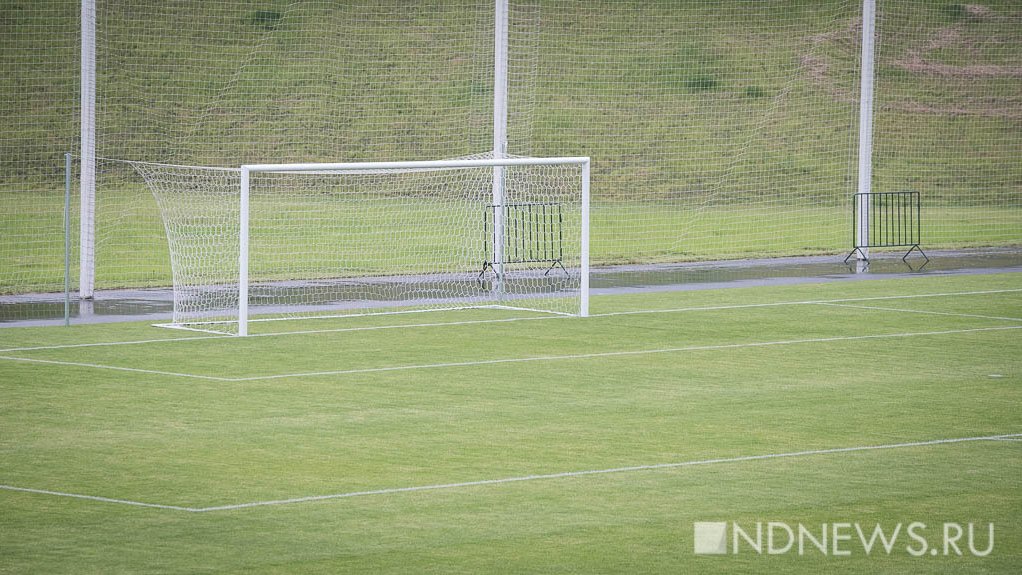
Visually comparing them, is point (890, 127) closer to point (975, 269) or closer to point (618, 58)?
point (618, 58)

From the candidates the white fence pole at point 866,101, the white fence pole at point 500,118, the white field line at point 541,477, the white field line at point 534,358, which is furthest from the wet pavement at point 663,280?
the white field line at point 541,477

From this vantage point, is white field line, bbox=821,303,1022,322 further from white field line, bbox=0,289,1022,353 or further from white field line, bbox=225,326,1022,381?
white field line, bbox=225,326,1022,381

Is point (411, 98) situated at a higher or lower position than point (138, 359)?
higher

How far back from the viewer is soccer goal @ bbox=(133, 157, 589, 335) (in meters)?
A: 17.1

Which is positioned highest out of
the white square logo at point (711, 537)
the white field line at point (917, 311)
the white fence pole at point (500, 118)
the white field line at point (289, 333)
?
the white fence pole at point (500, 118)

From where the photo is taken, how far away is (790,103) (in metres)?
43.0

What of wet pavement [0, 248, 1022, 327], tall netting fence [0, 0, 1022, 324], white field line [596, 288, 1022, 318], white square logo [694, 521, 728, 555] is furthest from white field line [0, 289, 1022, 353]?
tall netting fence [0, 0, 1022, 324]

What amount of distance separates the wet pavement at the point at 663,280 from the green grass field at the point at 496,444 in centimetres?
186

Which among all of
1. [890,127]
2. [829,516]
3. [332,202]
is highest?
[890,127]

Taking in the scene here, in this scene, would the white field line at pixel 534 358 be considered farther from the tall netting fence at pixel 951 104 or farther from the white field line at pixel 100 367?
the tall netting fence at pixel 951 104

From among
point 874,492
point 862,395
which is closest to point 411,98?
point 862,395

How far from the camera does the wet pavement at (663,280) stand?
682 inches

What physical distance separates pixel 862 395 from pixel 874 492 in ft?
11.1

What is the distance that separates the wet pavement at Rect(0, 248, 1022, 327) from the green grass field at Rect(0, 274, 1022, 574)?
1861 millimetres
